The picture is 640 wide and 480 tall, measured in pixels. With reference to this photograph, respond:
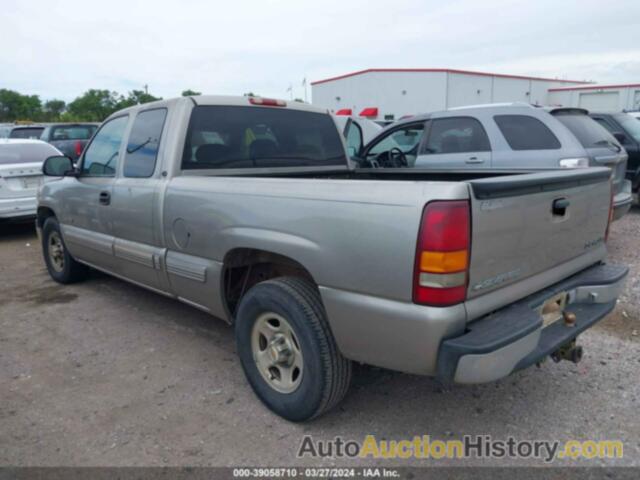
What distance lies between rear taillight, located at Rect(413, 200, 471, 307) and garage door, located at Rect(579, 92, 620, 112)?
31.2 m

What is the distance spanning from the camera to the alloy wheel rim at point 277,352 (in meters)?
2.82

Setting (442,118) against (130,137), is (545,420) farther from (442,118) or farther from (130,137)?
(442,118)

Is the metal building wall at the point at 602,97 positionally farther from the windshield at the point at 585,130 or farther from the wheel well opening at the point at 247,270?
the wheel well opening at the point at 247,270

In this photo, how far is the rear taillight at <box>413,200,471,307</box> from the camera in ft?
6.93

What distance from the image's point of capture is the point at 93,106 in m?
59.4

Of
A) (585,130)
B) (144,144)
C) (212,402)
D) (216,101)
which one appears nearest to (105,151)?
(144,144)

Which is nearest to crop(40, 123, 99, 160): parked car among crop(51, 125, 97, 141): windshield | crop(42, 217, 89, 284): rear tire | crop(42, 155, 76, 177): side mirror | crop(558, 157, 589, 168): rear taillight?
crop(51, 125, 97, 141): windshield

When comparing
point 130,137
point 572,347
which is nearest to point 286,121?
point 130,137

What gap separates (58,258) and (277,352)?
12.7 feet

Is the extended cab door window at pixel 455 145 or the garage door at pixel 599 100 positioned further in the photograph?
the garage door at pixel 599 100

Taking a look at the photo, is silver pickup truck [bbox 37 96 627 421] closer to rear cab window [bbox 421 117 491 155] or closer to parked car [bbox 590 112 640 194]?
rear cab window [bbox 421 117 491 155]

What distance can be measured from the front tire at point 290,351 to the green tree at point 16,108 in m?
74.6

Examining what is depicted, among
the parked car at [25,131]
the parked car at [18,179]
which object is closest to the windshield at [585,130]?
the parked car at [18,179]

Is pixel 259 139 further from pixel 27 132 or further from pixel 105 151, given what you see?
pixel 27 132
